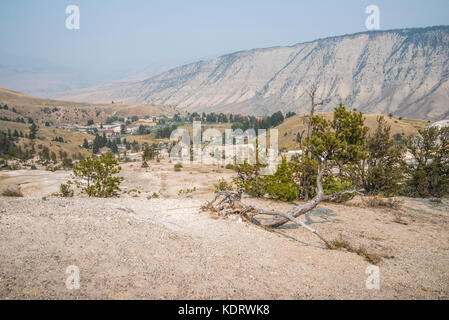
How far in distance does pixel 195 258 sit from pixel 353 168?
14.9 meters

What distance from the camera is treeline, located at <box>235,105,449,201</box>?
1197 cm

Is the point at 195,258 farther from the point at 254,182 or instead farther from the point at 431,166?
the point at 431,166

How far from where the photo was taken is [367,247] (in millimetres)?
9781

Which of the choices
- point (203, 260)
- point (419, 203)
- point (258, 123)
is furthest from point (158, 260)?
point (258, 123)

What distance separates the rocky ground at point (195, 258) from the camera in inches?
220

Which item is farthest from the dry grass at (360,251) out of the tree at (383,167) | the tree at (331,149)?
the tree at (383,167)

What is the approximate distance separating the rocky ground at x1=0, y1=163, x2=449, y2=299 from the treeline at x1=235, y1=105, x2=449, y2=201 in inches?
164

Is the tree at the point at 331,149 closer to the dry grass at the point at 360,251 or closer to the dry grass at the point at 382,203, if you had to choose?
the dry grass at the point at 360,251

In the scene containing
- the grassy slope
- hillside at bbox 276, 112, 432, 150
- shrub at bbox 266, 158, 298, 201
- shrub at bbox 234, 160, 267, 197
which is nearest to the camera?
shrub at bbox 266, 158, 298, 201

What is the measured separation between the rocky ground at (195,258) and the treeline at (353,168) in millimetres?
4154

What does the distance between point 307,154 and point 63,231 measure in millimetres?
14408

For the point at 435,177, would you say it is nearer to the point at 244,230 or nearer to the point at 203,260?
the point at 244,230

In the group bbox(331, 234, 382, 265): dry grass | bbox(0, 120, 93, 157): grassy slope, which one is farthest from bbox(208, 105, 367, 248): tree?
bbox(0, 120, 93, 157): grassy slope

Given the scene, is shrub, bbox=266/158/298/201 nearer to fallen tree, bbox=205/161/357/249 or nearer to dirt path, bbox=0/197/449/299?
fallen tree, bbox=205/161/357/249
